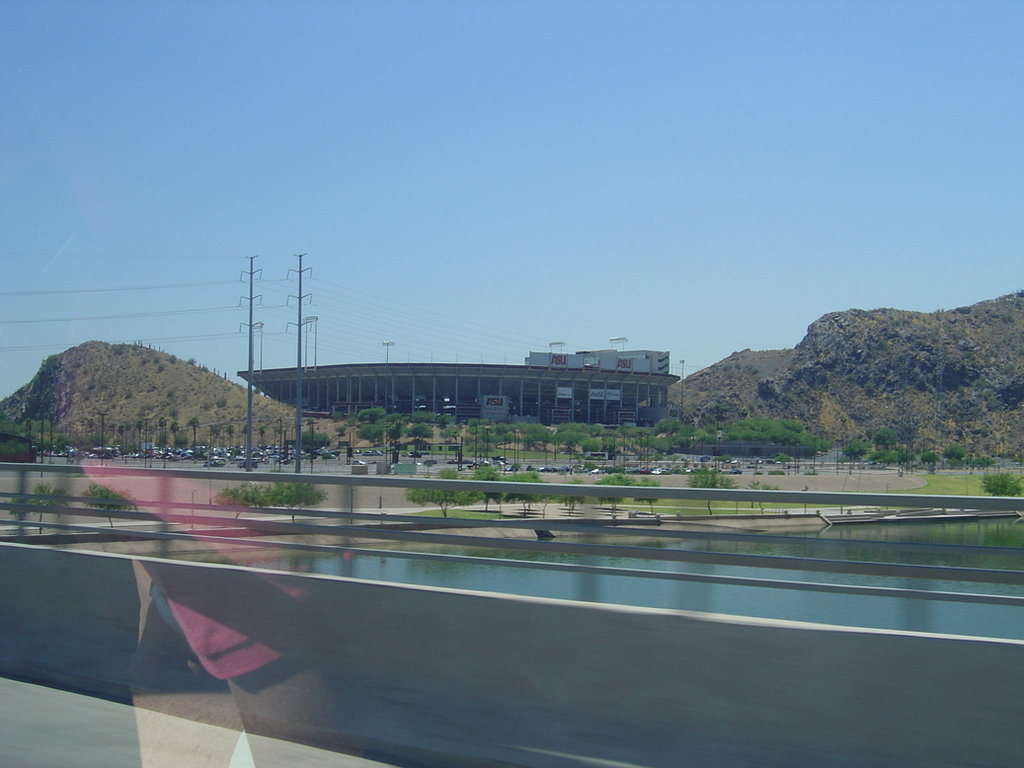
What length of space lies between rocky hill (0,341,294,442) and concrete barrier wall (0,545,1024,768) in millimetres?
67775

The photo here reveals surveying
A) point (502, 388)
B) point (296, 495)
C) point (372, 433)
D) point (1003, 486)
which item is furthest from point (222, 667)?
point (502, 388)

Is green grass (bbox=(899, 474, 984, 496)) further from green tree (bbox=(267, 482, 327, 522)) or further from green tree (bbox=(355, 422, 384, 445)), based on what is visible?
green tree (bbox=(355, 422, 384, 445))

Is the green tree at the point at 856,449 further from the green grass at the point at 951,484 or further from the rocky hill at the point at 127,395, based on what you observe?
the rocky hill at the point at 127,395

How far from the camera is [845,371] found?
85625 mm

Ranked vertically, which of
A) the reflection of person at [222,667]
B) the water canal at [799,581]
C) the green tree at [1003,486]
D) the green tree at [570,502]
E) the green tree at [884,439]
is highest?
the green tree at [884,439]

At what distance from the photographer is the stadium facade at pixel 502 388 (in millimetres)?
139250

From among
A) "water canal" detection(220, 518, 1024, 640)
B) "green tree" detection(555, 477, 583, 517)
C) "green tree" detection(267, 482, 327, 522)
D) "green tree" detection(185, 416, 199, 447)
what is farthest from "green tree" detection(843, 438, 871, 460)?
"green tree" detection(555, 477, 583, 517)

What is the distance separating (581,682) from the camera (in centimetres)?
609

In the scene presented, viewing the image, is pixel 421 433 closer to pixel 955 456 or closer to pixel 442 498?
pixel 955 456

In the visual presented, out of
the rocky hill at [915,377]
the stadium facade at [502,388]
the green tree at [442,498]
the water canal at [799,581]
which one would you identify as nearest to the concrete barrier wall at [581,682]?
the water canal at [799,581]

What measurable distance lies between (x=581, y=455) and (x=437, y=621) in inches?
3347

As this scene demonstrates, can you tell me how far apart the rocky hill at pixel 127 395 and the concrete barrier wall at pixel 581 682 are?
67.8 meters

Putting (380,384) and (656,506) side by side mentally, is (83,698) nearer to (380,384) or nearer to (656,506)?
(656,506)

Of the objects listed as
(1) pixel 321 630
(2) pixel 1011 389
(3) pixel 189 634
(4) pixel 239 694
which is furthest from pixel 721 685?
(2) pixel 1011 389
